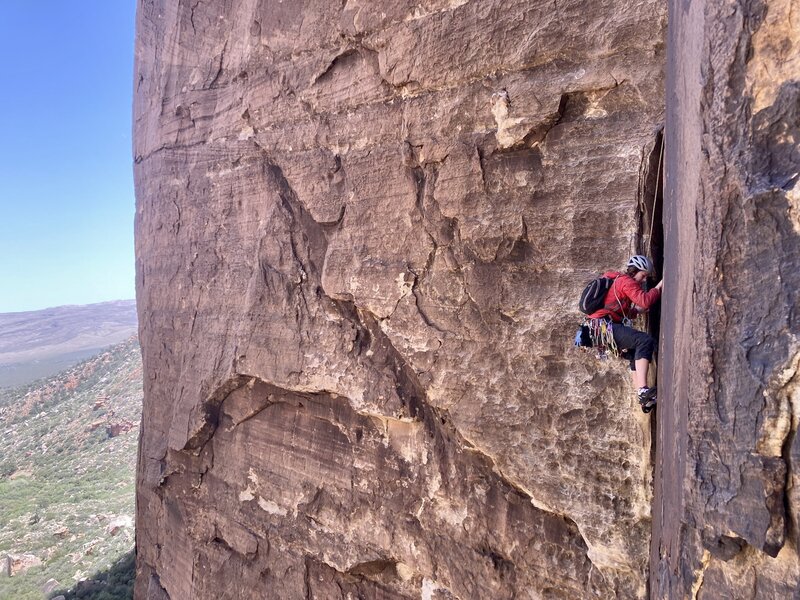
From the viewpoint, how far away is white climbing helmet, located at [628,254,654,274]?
11.7 ft

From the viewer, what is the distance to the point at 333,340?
5.61 m

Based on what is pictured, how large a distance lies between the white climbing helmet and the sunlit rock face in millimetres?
290

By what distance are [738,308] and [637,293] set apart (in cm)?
95

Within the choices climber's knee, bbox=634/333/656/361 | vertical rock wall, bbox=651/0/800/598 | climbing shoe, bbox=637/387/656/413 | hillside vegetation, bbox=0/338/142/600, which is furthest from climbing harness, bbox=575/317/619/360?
hillside vegetation, bbox=0/338/142/600

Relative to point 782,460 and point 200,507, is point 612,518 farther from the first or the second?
point 200,507

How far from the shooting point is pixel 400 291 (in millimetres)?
5051

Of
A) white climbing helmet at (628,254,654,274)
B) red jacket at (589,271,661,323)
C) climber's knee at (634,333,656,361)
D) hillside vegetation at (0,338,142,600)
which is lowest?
hillside vegetation at (0,338,142,600)

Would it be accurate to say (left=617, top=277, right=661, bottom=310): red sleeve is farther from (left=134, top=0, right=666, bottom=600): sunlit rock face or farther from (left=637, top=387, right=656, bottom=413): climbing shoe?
(left=637, top=387, right=656, bottom=413): climbing shoe

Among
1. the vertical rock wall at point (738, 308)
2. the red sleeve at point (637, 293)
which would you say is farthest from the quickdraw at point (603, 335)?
the vertical rock wall at point (738, 308)

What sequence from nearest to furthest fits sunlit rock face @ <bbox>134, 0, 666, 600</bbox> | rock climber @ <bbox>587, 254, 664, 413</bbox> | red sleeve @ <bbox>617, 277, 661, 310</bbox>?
red sleeve @ <bbox>617, 277, 661, 310</bbox>
rock climber @ <bbox>587, 254, 664, 413</bbox>
sunlit rock face @ <bbox>134, 0, 666, 600</bbox>

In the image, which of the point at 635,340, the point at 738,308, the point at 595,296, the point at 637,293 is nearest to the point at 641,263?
the point at 637,293

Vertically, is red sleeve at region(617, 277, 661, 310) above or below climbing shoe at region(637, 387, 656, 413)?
above

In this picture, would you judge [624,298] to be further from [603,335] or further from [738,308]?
[738,308]

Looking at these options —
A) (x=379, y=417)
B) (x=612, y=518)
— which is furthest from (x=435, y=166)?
(x=612, y=518)
